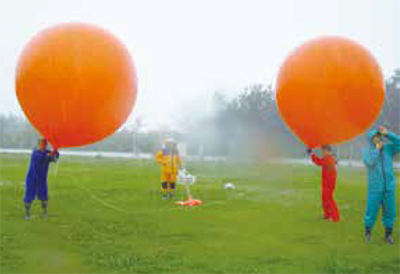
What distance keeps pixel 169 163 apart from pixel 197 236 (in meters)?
4.30

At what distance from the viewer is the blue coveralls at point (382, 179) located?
622cm

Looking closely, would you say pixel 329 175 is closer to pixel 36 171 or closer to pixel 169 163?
pixel 169 163

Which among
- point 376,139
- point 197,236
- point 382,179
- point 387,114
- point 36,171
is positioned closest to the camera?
point 382,179

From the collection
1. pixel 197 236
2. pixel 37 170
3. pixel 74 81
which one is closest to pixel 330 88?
pixel 197 236

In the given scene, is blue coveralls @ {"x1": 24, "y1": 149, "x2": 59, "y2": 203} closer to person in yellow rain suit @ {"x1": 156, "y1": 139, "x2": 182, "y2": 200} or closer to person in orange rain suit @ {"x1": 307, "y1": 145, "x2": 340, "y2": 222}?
person in yellow rain suit @ {"x1": 156, "y1": 139, "x2": 182, "y2": 200}

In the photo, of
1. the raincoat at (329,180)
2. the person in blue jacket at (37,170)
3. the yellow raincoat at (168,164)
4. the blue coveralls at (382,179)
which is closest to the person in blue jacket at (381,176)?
the blue coveralls at (382,179)

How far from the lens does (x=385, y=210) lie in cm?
633

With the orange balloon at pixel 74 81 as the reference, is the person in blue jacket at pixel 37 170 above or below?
below

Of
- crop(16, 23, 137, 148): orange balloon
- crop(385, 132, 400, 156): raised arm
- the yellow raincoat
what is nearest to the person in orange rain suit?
crop(385, 132, 400, 156): raised arm

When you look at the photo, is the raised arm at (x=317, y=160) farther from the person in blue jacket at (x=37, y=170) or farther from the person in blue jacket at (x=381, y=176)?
the person in blue jacket at (x=37, y=170)

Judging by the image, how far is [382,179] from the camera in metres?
6.22

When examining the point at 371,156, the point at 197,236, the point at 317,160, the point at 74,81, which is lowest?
the point at 197,236

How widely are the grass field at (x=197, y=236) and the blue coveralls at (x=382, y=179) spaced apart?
43 cm

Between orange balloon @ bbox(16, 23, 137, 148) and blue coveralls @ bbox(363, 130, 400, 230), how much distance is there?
137 inches
